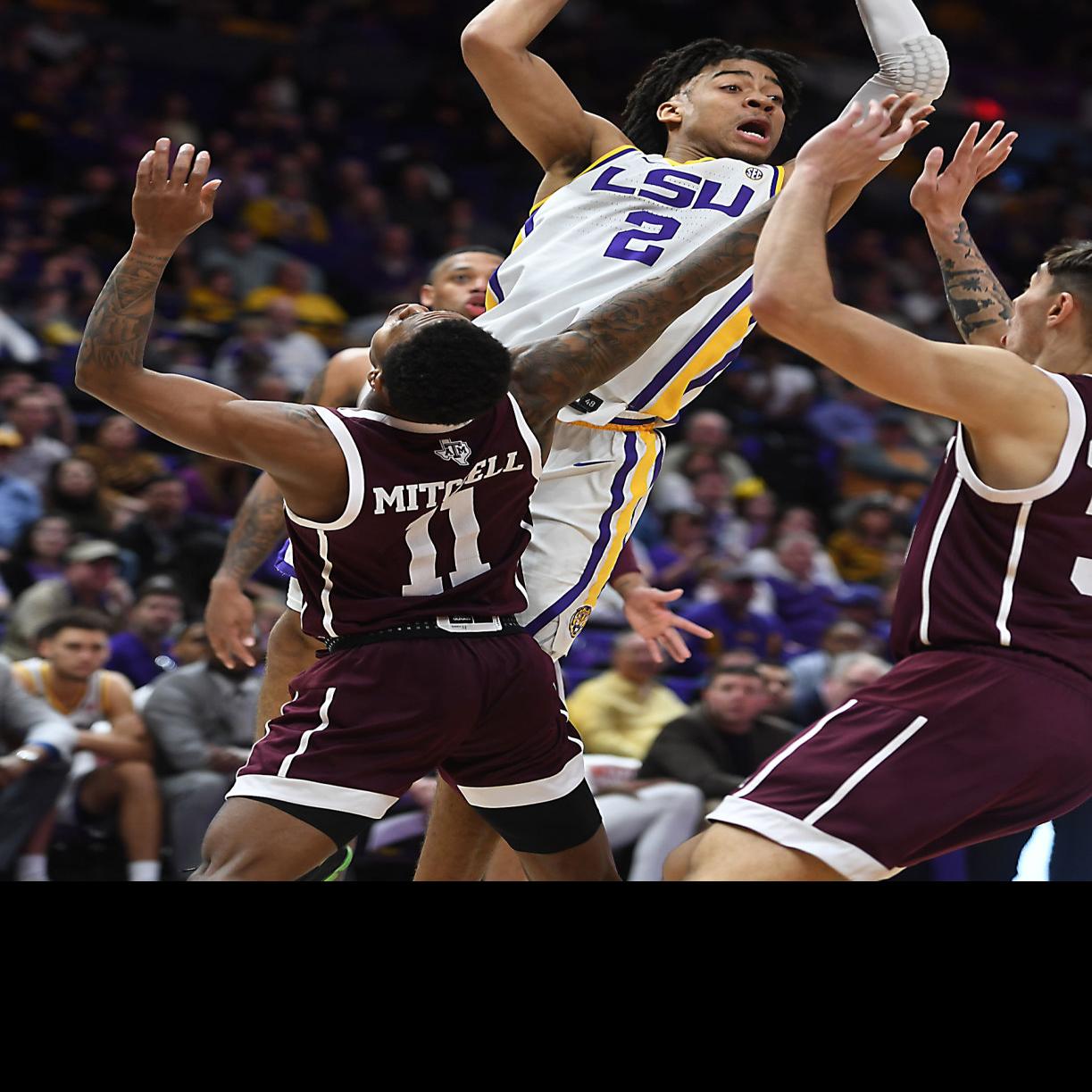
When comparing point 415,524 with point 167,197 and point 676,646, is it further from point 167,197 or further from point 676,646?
point 676,646

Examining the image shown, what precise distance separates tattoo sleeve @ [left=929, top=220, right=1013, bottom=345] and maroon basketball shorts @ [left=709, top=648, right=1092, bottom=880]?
1.05 metres

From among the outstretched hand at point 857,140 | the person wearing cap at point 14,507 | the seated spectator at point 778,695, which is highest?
the outstretched hand at point 857,140

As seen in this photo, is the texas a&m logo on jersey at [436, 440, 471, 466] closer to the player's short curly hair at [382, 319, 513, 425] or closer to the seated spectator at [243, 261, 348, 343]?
the player's short curly hair at [382, 319, 513, 425]

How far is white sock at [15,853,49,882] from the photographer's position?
6238 mm

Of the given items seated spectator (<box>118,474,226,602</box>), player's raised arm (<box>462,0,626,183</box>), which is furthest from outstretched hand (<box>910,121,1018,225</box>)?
seated spectator (<box>118,474,226,602</box>)

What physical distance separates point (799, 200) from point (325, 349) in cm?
780

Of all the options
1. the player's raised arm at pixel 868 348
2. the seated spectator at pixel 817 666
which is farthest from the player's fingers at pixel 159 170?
the seated spectator at pixel 817 666

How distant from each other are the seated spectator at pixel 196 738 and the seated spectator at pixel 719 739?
176 cm

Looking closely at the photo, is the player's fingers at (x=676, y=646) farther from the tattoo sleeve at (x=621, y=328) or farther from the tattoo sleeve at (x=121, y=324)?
the tattoo sleeve at (x=121, y=324)

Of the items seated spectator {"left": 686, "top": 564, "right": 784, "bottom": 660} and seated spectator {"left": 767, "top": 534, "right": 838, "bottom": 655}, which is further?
seated spectator {"left": 767, "top": 534, "right": 838, "bottom": 655}

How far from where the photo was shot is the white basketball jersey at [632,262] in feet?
13.5

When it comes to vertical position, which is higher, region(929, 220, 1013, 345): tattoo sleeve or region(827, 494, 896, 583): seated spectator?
region(929, 220, 1013, 345): tattoo sleeve
